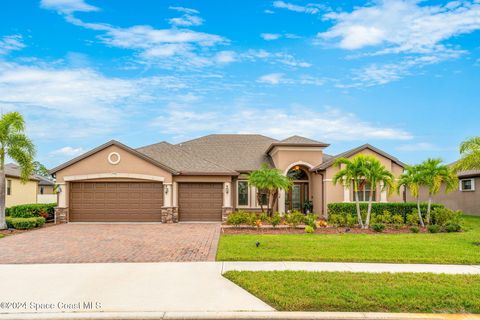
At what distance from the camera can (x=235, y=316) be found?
5957 millimetres

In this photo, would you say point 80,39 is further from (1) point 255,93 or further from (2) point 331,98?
(2) point 331,98

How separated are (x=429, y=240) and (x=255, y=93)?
13562mm

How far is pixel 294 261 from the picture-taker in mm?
9891

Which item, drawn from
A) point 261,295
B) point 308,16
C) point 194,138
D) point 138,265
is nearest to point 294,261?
point 261,295

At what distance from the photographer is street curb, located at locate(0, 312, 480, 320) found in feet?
19.5

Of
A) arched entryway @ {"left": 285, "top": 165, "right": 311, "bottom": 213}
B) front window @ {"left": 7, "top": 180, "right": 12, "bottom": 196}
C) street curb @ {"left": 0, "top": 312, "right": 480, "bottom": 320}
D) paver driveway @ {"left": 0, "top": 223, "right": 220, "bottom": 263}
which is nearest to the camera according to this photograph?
street curb @ {"left": 0, "top": 312, "right": 480, "bottom": 320}

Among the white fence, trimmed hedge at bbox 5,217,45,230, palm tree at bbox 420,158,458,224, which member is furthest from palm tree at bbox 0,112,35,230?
palm tree at bbox 420,158,458,224

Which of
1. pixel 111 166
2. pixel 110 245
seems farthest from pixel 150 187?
pixel 110 245

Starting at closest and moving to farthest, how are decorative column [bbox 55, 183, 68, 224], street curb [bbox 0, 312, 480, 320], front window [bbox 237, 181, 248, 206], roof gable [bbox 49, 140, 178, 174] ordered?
street curb [bbox 0, 312, 480, 320], decorative column [bbox 55, 183, 68, 224], roof gable [bbox 49, 140, 178, 174], front window [bbox 237, 181, 248, 206]

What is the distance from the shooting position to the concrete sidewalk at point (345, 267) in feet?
29.2

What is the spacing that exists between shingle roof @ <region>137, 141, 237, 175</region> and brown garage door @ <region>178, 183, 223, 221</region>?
2.88 feet

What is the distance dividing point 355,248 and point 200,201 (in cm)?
1135

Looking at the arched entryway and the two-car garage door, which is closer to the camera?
the two-car garage door

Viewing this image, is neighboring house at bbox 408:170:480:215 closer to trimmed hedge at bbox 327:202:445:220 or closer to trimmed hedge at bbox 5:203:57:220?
trimmed hedge at bbox 327:202:445:220
